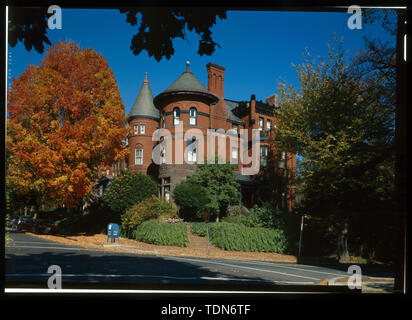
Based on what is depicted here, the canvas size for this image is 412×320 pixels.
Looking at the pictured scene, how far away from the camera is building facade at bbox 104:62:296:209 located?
2022cm

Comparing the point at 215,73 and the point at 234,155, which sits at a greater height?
the point at 215,73

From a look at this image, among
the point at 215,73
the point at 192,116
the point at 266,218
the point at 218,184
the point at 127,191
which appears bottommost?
the point at 266,218

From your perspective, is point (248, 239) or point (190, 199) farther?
point (190, 199)

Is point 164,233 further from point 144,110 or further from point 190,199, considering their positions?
point 144,110

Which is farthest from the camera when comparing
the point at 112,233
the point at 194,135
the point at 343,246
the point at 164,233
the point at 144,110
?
the point at 144,110

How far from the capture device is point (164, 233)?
58.4ft

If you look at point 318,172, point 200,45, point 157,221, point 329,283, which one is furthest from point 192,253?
point 200,45

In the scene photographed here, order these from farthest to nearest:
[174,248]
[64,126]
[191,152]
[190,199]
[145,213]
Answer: [191,152] → [190,199] → [145,213] → [174,248] → [64,126]

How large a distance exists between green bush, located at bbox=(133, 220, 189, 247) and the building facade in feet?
11.8

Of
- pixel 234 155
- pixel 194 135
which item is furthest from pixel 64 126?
pixel 234 155

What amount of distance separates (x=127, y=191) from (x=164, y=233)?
4262mm

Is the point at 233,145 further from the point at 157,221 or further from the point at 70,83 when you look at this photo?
the point at 70,83

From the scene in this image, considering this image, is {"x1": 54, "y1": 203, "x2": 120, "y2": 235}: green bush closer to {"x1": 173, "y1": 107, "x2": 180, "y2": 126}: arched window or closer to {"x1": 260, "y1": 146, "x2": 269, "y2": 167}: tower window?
{"x1": 173, "y1": 107, "x2": 180, "y2": 126}: arched window

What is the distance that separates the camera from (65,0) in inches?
158
